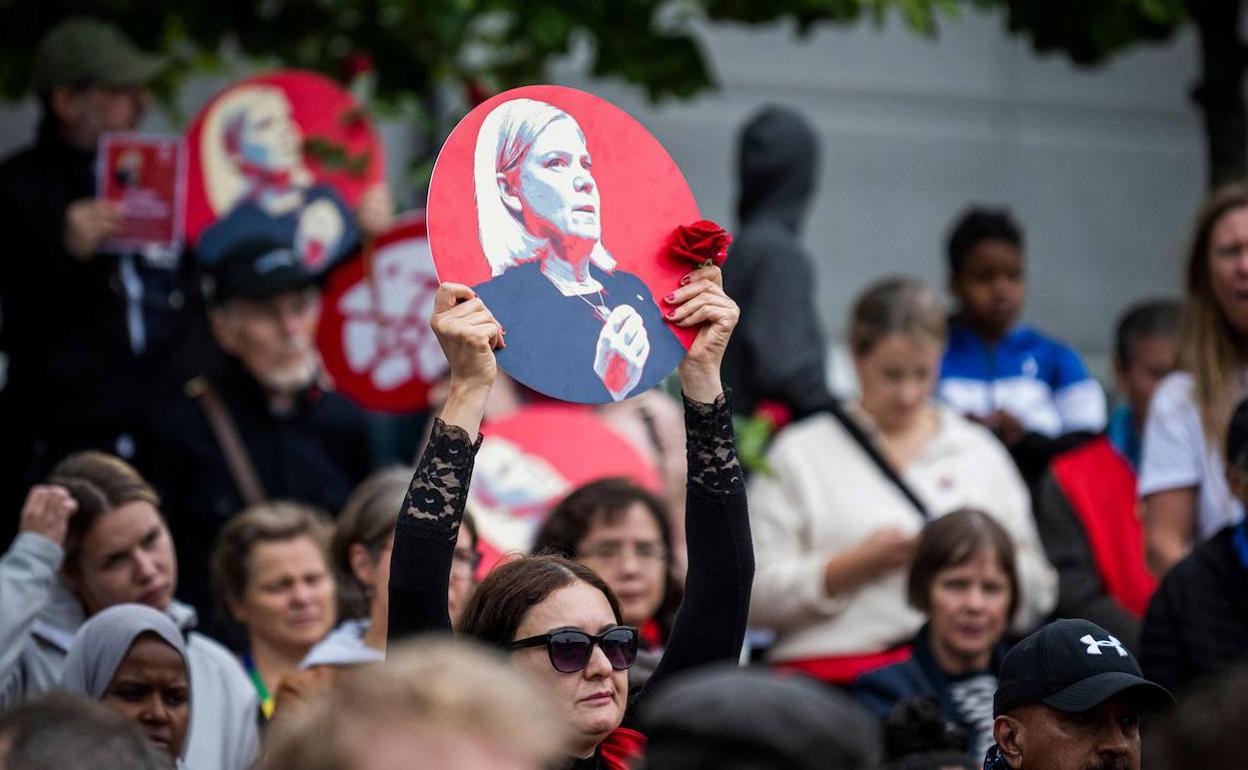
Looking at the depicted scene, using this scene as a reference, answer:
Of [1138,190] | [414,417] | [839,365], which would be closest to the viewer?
[414,417]

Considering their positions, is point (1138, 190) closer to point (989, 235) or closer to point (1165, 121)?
point (1165, 121)

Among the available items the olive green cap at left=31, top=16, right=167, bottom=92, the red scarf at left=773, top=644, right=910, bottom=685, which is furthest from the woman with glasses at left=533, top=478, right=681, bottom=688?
the olive green cap at left=31, top=16, right=167, bottom=92

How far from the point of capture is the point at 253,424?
6852 mm

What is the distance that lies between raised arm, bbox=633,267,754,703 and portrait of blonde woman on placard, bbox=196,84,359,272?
10.9ft

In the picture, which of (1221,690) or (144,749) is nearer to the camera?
(1221,690)

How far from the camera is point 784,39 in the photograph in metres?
12.9

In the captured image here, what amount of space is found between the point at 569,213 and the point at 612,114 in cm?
28

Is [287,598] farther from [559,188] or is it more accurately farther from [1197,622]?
[1197,622]

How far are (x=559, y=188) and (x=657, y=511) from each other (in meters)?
1.62

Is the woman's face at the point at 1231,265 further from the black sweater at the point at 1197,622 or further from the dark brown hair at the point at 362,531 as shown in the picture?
the dark brown hair at the point at 362,531

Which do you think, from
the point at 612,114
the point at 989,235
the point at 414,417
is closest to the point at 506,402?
the point at 414,417

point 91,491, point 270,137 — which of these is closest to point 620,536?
point 91,491

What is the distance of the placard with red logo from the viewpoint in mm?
7281

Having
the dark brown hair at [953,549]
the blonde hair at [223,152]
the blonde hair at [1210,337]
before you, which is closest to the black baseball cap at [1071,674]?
the dark brown hair at [953,549]
